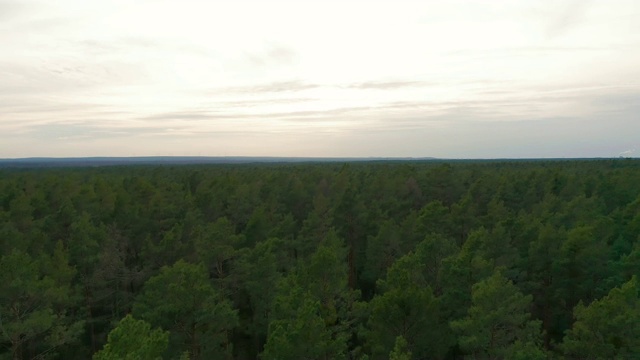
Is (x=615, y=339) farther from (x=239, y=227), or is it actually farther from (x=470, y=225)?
(x=239, y=227)

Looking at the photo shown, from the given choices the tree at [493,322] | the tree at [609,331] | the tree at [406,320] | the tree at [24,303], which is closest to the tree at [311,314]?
the tree at [406,320]

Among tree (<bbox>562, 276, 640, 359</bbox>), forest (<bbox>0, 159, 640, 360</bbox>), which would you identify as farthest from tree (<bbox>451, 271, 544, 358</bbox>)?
tree (<bbox>562, 276, 640, 359</bbox>)

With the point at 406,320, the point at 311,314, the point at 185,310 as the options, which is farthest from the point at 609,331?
the point at 185,310

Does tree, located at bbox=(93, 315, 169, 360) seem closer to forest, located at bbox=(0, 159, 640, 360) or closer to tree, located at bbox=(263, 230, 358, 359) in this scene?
forest, located at bbox=(0, 159, 640, 360)

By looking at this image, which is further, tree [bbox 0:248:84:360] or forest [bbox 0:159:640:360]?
tree [bbox 0:248:84:360]

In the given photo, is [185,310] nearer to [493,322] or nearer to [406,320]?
[406,320]

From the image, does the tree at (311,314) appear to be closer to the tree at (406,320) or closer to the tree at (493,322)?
the tree at (406,320)

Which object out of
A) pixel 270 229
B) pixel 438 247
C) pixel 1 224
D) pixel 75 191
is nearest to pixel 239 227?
pixel 270 229
